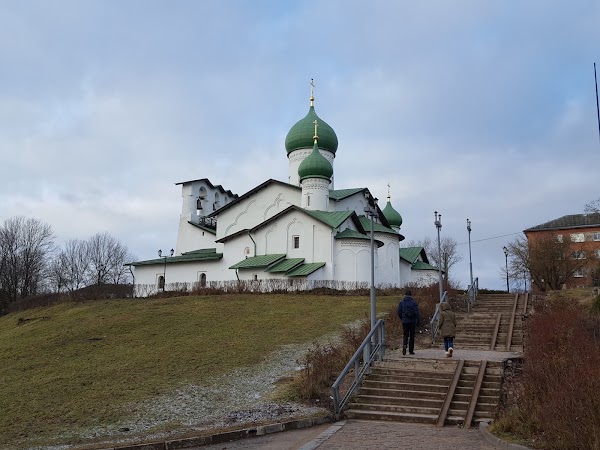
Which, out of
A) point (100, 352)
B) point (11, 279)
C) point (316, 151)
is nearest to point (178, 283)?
point (316, 151)

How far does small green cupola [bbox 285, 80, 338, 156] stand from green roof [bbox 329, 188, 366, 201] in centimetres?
325

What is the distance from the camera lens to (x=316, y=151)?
133 feet

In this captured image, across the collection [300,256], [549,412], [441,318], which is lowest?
[549,412]

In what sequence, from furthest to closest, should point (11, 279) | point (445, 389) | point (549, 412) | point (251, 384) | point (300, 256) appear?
point (11, 279), point (300, 256), point (251, 384), point (445, 389), point (549, 412)

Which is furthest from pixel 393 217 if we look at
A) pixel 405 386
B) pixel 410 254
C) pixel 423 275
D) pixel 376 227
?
pixel 405 386

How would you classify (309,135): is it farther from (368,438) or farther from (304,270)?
(368,438)

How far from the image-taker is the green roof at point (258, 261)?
122 ft

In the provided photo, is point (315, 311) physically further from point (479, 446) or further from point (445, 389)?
point (479, 446)

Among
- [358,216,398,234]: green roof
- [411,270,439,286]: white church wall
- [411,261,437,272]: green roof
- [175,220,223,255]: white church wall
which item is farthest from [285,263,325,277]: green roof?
[175,220,223,255]: white church wall

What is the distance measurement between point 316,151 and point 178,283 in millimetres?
13477

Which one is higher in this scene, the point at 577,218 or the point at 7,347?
the point at 577,218

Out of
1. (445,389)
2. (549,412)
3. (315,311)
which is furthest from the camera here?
(315,311)

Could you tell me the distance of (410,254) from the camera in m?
45.0

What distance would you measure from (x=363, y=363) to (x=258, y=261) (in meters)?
24.5
